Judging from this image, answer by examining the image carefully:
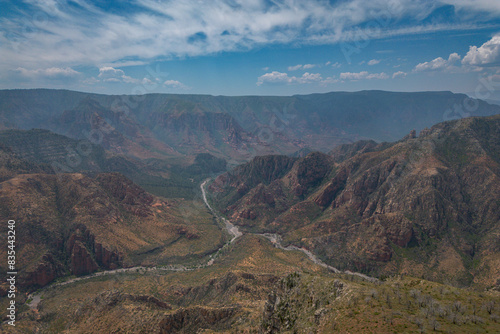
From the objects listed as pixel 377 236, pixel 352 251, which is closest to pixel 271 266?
pixel 352 251

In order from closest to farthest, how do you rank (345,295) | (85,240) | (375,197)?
(345,295), (85,240), (375,197)

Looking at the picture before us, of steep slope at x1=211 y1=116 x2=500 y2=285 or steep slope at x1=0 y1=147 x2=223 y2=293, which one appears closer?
steep slope at x1=211 y1=116 x2=500 y2=285

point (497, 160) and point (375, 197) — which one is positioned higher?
point (497, 160)

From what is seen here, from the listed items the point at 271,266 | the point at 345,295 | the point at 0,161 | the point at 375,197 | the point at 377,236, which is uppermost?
the point at 0,161

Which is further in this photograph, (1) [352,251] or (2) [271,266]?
(1) [352,251]

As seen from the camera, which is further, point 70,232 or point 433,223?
point 70,232

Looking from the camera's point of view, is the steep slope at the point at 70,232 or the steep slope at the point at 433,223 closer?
the steep slope at the point at 433,223

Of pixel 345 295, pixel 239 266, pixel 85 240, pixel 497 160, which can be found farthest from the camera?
pixel 497 160

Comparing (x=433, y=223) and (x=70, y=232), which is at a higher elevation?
(x=433, y=223)

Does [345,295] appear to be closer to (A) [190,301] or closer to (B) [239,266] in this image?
(A) [190,301]

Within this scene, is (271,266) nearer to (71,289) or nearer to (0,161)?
(71,289)
